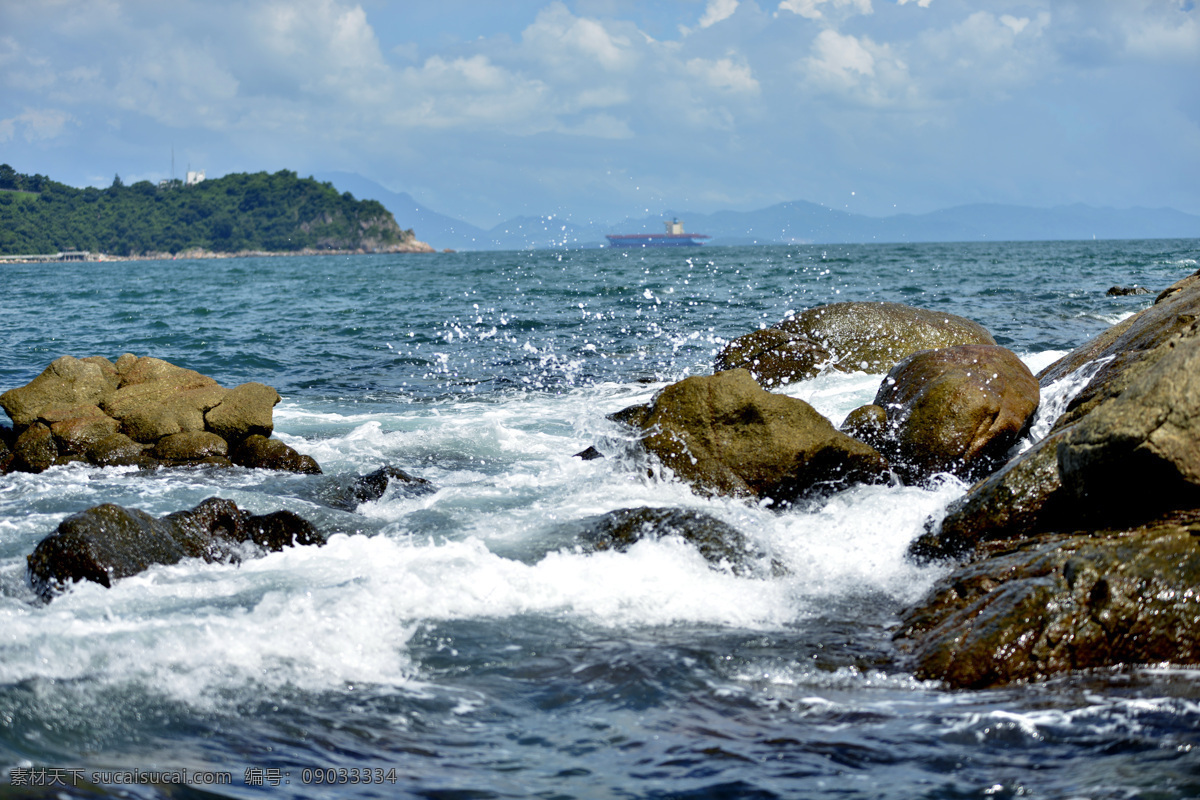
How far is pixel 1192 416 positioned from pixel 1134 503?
1.88ft

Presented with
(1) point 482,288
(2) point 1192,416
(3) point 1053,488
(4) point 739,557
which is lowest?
(4) point 739,557

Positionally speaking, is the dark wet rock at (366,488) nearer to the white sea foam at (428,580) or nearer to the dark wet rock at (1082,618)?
the white sea foam at (428,580)

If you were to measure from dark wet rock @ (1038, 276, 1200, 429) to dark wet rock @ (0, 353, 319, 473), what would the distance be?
7195 millimetres

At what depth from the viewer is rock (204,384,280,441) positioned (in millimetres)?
9281

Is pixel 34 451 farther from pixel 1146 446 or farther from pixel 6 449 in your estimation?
pixel 1146 446

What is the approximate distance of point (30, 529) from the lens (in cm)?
690

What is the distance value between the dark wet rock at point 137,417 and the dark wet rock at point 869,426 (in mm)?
5469

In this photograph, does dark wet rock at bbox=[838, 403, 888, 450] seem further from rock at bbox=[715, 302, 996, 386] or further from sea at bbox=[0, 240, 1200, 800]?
rock at bbox=[715, 302, 996, 386]

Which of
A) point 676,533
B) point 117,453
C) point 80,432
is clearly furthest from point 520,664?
point 80,432

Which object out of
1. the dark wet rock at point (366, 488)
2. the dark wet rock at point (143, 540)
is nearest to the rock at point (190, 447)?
the dark wet rock at point (366, 488)

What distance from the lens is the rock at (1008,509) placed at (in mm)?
5285

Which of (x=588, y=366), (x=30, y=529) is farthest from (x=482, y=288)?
(x=30, y=529)

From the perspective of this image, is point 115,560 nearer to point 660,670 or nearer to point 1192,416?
point 660,670

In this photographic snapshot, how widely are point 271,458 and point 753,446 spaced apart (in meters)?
5.03
